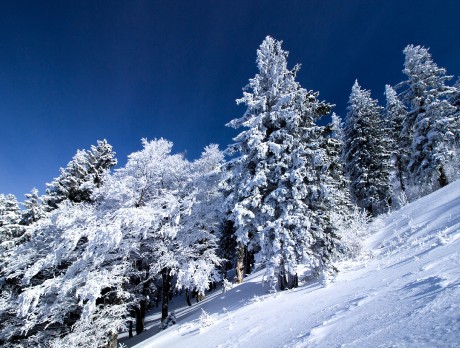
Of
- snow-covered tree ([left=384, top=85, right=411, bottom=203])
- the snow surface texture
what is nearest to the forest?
the snow surface texture

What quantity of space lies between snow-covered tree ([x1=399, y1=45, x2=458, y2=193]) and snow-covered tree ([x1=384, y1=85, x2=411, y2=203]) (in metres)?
6.32

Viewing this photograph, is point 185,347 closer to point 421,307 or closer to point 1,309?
point 421,307

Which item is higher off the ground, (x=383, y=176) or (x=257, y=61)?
(x=257, y=61)

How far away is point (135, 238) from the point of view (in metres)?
16.5

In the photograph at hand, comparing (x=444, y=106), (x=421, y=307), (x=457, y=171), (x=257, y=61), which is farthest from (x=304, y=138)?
(x=457, y=171)

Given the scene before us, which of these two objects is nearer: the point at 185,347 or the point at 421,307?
the point at 421,307

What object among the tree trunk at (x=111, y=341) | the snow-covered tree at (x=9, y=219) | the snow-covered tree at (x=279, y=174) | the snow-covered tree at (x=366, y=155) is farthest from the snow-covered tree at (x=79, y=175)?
the snow-covered tree at (x=366, y=155)

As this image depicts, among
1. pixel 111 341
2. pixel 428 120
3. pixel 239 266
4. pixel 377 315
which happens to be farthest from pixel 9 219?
pixel 428 120

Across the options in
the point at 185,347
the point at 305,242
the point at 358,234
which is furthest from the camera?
the point at 358,234

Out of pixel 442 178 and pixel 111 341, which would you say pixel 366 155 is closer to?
pixel 442 178

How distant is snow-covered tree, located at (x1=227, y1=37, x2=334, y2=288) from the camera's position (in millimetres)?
11930

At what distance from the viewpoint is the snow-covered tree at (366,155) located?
28.5 meters

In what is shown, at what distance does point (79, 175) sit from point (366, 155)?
28398 mm

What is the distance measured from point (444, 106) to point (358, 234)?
59.5 feet
